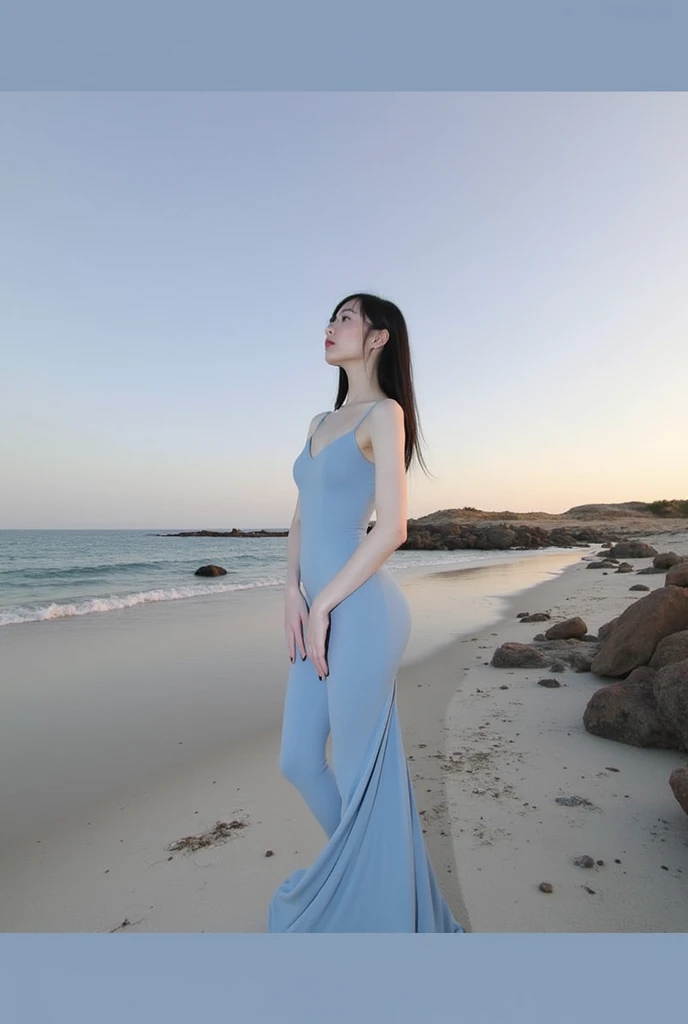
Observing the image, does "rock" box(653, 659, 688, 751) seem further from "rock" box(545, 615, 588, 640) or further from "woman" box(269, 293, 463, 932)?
"rock" box(545, 615, 588, 640)

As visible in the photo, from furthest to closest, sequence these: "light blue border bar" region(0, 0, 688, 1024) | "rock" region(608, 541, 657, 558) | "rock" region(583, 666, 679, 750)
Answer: "rock" region(608, 541, 657, 558) < "rock" region(583, 666, 679, 750) < "light blue border bar" region(0, 0, 688, 1024)

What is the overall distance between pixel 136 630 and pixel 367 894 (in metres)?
8.17

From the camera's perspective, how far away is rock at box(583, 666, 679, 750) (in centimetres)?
358

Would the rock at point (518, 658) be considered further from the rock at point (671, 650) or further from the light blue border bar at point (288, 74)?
the light blue border bar at point (288, 74)

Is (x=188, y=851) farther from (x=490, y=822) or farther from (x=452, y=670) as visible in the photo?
(x=452, y=670)

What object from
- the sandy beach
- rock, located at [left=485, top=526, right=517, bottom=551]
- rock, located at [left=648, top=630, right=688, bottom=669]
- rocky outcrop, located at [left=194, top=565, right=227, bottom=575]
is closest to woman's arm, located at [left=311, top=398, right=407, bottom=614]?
the sandy beach

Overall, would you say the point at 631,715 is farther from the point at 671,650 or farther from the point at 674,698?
the point at 671,650

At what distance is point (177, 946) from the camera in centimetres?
162

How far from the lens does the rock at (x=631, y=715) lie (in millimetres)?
3578

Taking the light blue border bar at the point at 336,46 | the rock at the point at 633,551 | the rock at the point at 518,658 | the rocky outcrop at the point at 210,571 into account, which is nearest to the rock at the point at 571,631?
the rock at the point at 518,658

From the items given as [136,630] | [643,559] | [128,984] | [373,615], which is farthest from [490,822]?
[643,559]

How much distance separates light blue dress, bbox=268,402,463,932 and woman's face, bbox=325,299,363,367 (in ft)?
1.00

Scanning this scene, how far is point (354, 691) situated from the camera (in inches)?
72.7

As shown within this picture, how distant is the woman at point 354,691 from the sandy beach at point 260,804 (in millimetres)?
513
